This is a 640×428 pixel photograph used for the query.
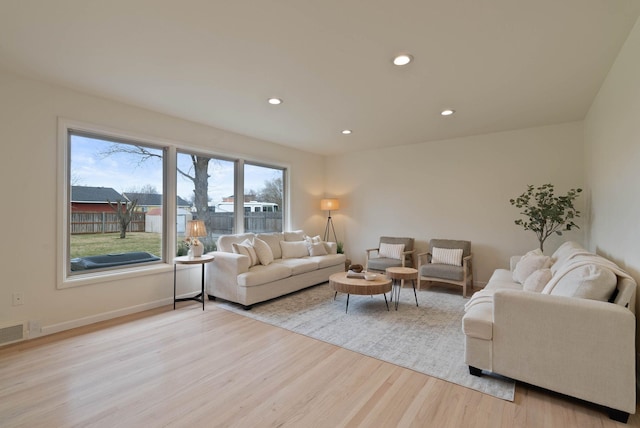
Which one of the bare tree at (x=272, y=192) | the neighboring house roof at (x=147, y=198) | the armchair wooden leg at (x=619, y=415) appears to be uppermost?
the bare tree at (x=272, y=192)

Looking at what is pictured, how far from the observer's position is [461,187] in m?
5.16

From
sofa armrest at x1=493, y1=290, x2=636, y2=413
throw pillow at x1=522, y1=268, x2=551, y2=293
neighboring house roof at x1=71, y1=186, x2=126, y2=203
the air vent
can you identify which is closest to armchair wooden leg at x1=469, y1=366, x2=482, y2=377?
sofa armrest at x1=493, y1=290, x2=636, y2=413

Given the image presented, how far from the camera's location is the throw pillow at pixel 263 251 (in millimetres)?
4371

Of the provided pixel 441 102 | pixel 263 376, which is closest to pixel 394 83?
pixel 441 102

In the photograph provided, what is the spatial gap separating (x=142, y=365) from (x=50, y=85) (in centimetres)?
298

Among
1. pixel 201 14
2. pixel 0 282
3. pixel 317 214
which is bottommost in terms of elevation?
pixel 0 282

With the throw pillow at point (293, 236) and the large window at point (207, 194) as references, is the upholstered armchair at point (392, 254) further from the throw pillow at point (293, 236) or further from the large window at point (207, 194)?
the large window at point (207, 194)

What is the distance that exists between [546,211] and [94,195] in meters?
5.87

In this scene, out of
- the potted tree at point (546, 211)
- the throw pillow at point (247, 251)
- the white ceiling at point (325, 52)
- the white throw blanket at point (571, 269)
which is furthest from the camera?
the throw pillow at point (247, 251)

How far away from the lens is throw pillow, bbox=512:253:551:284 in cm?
319

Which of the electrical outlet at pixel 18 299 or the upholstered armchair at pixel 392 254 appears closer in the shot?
the electrical outlet at pixel 18 299

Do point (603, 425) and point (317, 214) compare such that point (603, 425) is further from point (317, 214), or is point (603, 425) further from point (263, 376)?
point (317, 214)

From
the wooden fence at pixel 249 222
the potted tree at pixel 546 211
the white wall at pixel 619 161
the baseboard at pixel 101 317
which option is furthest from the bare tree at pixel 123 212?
Answer: the potted tree at pixel 546 211

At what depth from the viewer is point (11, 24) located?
6.87ft
